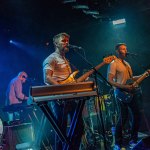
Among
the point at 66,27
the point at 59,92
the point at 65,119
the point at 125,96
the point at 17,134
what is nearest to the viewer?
the point at 59,92

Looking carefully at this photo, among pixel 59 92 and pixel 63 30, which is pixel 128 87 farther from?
pixel 63 30

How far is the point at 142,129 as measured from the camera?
8305 mm

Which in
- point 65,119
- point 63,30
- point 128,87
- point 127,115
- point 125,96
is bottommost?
point 127,115

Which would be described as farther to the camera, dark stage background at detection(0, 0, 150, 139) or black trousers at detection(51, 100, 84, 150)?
dark stage background at detection(0, 0, 150, 139)

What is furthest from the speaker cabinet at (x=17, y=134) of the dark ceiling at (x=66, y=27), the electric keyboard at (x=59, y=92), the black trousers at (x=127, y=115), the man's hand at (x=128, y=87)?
the dark ceiling at (x=66, y=27)

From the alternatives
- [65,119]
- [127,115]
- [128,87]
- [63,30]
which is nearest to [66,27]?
[63,30]

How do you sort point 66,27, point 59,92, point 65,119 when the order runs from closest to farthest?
point 59,92 < point 65,119 < point 66,27

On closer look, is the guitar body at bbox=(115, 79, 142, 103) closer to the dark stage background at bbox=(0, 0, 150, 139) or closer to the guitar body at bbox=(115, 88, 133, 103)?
the guitar body at bbox=(115, 88, 133, 103)

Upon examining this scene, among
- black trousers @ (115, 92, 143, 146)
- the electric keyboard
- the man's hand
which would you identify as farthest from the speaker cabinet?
the electric keyboard

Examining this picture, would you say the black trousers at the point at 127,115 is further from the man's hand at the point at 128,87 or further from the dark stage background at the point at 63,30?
the dark stage background at the point at 63,30

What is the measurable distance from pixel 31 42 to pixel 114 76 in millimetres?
5836

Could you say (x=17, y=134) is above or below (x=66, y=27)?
below

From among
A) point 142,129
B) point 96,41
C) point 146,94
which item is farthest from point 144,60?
point 142,129

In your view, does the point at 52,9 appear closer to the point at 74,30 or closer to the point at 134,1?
the point at 74,30
